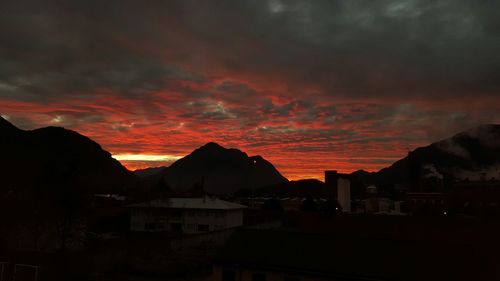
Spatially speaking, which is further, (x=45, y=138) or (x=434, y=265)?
(x=45, y=138)

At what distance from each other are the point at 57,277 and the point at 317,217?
35.4 meters

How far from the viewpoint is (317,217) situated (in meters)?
50.2

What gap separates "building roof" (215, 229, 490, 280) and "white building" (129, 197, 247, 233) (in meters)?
31.9

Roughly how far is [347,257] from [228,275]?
716 centimetres

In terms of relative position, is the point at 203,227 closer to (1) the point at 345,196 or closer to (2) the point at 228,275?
(2) the point at 228,275

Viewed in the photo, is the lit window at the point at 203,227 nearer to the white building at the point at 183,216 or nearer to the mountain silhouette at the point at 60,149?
the white building at the point at 183,216

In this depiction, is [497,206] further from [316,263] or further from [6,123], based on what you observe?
[6,123]

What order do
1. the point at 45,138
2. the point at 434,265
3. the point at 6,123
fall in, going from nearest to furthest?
the point at 434,265 < the point at 6,123 < the point at 45,138

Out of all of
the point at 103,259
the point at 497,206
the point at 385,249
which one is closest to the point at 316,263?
the point at 385,249

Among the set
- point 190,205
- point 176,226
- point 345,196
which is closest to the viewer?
point 176,226

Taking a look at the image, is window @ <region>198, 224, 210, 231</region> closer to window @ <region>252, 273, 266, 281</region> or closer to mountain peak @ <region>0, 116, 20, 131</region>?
window @ <region>252, 273, 266, 281</region>

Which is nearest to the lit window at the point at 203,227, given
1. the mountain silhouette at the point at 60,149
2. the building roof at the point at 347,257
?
the building roof at the point at 347,257

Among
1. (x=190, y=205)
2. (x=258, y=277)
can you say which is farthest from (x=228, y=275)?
(x=190, y=205)

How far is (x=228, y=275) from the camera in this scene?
21297 millimetres
